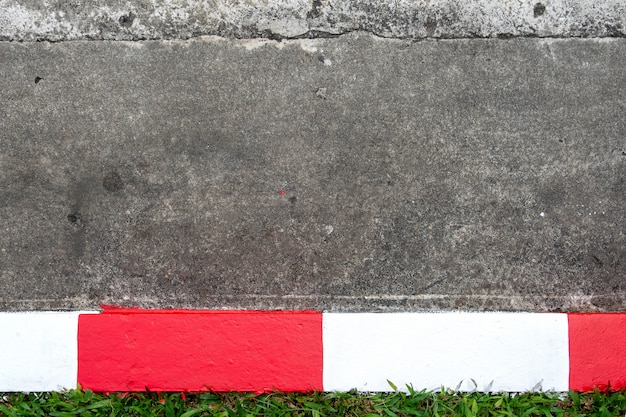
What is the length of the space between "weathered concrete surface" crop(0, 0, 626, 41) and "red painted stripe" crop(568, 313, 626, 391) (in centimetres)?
135

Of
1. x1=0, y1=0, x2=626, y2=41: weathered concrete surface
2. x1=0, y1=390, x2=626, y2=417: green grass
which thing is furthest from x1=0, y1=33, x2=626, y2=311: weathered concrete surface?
x1=0, y1=390, x2=626, y2=417: green grass

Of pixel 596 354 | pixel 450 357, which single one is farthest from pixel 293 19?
pixel 596 354

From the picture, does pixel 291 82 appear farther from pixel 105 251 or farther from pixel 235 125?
pixel 105 251

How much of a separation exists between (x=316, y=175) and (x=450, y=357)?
1024 millimetres

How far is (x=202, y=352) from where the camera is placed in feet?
7.31

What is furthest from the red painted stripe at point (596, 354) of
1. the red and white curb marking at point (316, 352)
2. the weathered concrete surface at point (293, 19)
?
the weathered concrete surface at point (293, 19)

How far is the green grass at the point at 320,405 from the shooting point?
86.4 inches

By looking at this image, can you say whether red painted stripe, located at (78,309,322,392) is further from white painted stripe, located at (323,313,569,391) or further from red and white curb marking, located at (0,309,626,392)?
white painted stripe, located at (323,313,569,391)

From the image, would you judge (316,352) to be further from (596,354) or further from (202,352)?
(596,354)

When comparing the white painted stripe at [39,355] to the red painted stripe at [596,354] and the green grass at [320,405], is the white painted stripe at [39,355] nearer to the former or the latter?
the green grass at [320,405]

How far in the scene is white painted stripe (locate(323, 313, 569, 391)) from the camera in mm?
2219

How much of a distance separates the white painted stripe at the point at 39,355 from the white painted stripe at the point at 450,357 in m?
1.17

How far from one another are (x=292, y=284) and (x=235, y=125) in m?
0.78

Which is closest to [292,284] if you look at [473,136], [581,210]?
[473,136]
